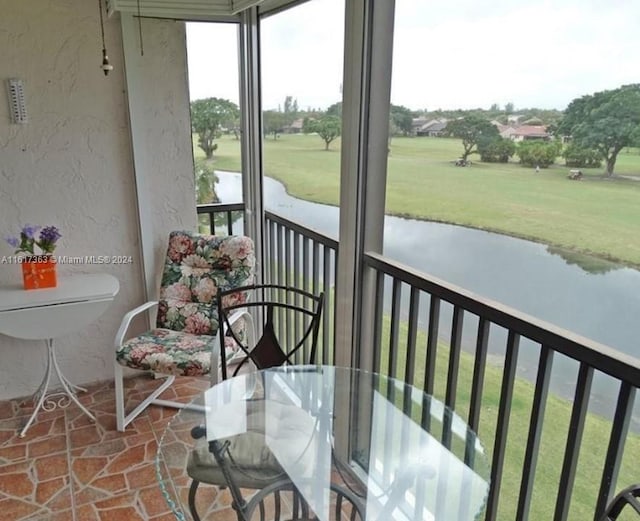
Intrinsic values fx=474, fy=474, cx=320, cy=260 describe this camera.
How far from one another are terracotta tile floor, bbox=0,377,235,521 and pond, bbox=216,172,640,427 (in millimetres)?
1524

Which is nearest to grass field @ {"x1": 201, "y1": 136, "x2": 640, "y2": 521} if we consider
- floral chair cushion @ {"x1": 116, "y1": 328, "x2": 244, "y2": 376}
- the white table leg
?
floral chair cushion @ {"x1": 116, "y1": 328, "x2": 244, "y2": 376}

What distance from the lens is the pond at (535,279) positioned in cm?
115

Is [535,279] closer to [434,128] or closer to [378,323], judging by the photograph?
[434,128]

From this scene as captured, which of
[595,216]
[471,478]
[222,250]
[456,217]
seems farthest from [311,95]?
[471,478]

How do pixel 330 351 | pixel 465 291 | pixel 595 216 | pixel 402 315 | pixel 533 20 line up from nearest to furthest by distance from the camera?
pixel 595 216 → pixel 533 20 → pixel 465 291 → pixel 402 315 → pixel 330 351

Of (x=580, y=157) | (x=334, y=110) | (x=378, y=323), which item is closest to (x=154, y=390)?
(x=378, y=323)

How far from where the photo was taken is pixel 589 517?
5.18 ft

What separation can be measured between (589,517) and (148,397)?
228cm

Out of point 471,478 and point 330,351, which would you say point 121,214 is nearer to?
point 330,351

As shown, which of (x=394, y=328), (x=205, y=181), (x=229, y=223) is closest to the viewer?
(x=394, y=328)

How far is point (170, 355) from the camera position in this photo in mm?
2441

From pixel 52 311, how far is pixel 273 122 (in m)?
1.63

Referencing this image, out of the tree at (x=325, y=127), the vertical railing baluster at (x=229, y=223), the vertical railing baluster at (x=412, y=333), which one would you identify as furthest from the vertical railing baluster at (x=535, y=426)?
the vertical railing baluster at (x=229, y=223)

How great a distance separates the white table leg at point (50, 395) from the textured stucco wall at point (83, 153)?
132mm
